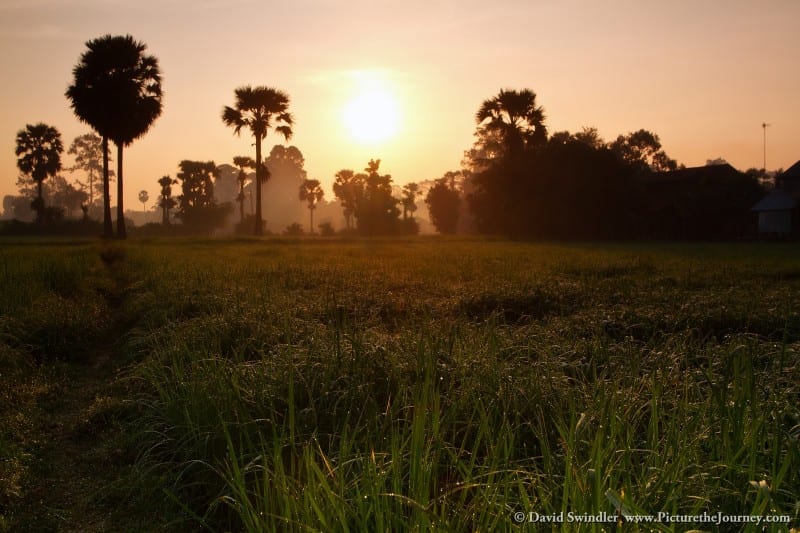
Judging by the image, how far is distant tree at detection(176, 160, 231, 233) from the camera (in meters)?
65.2

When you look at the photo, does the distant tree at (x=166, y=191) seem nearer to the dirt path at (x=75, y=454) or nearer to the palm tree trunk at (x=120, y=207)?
the palm tree trunk at (x=120, y=207)

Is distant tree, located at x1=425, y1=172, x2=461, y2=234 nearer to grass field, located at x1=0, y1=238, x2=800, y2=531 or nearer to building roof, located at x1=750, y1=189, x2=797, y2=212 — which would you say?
building roof, located at x1=750, y1=189, x2=797, y2=212

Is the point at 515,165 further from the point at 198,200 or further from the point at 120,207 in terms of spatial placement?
the point at 198,200

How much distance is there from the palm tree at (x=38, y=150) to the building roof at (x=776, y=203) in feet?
198

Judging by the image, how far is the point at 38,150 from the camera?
186 ft

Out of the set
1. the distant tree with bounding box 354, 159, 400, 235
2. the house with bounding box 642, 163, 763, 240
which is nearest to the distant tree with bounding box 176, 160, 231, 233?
the distant tree with bounding box 354, 159, 400, 235

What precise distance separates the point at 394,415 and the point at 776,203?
38.7 m

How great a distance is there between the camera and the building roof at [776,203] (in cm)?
3438

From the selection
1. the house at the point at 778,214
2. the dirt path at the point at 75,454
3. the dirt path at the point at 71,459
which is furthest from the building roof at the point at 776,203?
the dirt path at the point at 71,459

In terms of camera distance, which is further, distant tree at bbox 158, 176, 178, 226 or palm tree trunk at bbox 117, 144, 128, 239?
distant tree at bbox 158, 176, 178, 226

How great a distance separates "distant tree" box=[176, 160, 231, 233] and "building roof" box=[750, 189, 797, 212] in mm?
52761

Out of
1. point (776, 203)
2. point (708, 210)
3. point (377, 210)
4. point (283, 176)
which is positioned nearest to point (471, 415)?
point (776, 203)

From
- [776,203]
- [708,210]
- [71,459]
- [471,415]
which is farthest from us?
[708,210]

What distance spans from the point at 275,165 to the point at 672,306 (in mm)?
165526
